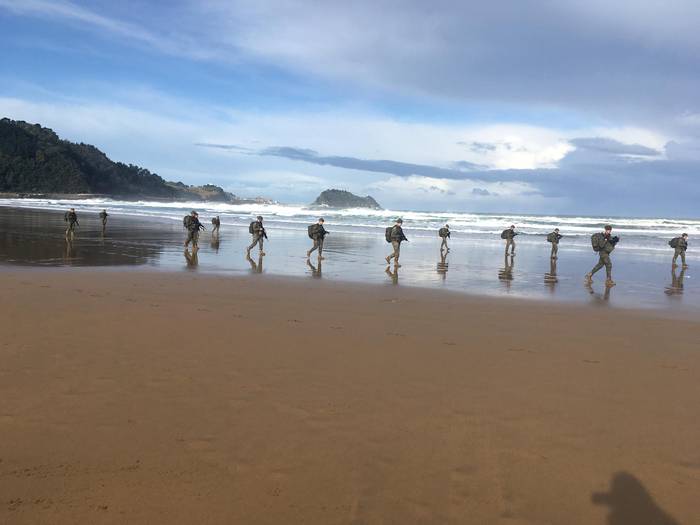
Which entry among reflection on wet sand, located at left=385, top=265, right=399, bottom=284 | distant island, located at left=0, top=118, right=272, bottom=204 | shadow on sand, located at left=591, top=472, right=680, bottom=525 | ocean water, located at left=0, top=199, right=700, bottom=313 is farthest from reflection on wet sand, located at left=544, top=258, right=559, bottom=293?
distant island, located at left=0, top=118, right=272, bottom=204

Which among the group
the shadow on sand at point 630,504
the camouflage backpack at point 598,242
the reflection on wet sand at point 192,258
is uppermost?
the camouflage backpack at point 598,242

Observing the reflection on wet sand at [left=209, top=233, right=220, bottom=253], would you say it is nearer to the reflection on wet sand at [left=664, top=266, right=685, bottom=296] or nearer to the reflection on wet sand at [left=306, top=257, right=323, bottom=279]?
the reflection on wet sand at [left=306, top=257, right=323, bottom=279]

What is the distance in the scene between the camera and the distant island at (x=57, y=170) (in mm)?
104688

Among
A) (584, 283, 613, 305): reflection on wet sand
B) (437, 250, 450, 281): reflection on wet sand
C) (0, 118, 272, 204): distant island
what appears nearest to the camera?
(584, 283, 613, 305): reflection on wet sand

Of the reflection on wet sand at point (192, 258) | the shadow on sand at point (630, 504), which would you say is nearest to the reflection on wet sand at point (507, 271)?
the reflection on wet sand at point (192, 258)

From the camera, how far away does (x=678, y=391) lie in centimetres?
611

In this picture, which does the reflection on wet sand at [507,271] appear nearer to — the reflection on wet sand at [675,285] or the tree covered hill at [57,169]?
the reflection on wet sand at [675,285]

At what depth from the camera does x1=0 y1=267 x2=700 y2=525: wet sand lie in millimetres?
3678

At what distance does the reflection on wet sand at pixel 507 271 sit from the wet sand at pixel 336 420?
22.0 feet

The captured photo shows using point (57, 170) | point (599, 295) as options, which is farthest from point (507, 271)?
point (57, 170)

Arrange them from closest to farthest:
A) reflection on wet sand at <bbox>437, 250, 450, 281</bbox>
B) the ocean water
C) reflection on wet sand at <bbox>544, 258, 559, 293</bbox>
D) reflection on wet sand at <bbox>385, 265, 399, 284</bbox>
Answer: the ocean water < reflection on wet sand at <bbox>385, 265, 399, 284</bbox> < reflection on wet sand at <bbox>544, 258, 559, 293</bbox> < reflection on wet sand at <bbox>437, 250, 450, 281</bbox>

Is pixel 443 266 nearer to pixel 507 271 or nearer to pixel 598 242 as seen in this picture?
pixel 507 271

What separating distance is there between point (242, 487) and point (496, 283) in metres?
12.4

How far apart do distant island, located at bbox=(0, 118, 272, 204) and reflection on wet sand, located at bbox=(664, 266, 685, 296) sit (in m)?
97.6
